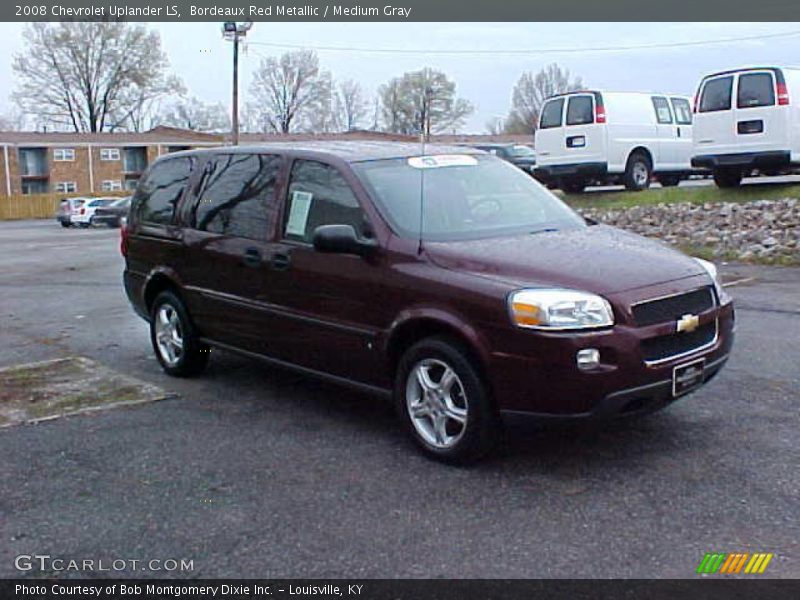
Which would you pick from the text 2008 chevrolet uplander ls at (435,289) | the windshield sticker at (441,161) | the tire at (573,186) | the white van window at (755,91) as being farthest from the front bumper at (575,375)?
the tire at (573,186)

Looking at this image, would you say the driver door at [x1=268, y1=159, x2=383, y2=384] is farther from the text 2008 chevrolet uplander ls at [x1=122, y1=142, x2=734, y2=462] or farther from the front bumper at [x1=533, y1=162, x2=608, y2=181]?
the front bumper at [x1=533, y1=162, x2=608, y2=181]

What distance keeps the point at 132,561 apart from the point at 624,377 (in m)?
2.38

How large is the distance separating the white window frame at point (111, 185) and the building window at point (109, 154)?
1.56 metres

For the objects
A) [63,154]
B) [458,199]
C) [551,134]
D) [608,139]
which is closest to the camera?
[458,199]

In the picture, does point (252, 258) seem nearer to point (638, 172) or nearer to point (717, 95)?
point (717, 95)

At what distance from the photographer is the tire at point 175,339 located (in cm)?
676

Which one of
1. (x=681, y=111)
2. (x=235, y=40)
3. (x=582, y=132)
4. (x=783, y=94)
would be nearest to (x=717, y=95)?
(x=783, y=94)

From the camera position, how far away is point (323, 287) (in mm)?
5434

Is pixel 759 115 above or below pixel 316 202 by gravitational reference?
above

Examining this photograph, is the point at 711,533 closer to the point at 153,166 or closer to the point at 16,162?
the point at 153,166

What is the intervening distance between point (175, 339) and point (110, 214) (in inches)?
1257

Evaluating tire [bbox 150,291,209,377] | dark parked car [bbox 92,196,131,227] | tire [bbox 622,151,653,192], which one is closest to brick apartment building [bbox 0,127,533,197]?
dark parked car [bbox 92,196,131,227]

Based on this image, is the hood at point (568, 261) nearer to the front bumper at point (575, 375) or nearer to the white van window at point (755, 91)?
the front bumper at point (575, 375)

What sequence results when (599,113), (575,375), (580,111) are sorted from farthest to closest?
(580,111) → (599,113) → (575,375)
